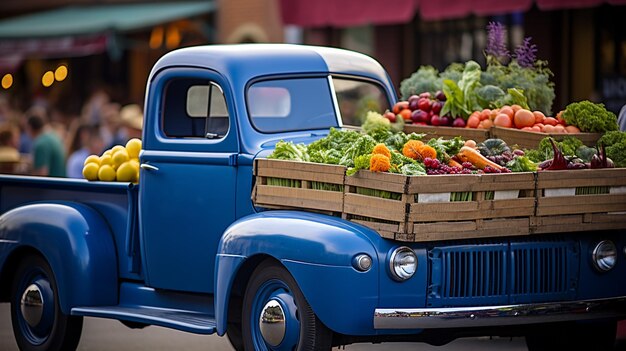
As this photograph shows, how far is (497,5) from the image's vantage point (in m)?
17.0

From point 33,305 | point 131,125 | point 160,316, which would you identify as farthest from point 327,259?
point 131,125

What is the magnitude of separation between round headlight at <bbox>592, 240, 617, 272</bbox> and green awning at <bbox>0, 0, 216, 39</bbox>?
1970 cm

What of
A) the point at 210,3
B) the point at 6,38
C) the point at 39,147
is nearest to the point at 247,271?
the point at 39,147

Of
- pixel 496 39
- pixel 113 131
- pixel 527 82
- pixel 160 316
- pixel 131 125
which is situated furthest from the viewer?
pixel 113 131

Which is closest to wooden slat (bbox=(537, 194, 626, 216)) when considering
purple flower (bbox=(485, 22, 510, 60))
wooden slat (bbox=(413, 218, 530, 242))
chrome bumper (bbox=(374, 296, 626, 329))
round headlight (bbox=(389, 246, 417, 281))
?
wooden slat (bbox=(413, 218, 530, 242))

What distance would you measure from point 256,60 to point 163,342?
276cm

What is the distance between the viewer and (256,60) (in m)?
8.88

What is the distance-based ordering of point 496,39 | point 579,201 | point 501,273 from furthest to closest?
1. point 496,39
2. point 579,201
3. point 501,273

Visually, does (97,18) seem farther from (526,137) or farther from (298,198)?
(298,198)

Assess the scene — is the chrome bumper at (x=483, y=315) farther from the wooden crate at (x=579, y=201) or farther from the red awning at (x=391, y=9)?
the red awning at (x=391, y=9)

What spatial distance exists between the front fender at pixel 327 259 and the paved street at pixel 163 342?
107 inches

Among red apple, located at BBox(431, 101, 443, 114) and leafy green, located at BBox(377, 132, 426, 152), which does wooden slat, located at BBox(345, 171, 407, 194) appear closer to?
leafy green, located at BBox(377, 132, 426, 152)

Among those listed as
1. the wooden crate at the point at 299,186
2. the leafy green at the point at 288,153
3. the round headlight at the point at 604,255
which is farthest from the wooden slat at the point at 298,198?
the round headlight at the point at 604,255

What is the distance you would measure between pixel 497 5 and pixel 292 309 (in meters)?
10.2
